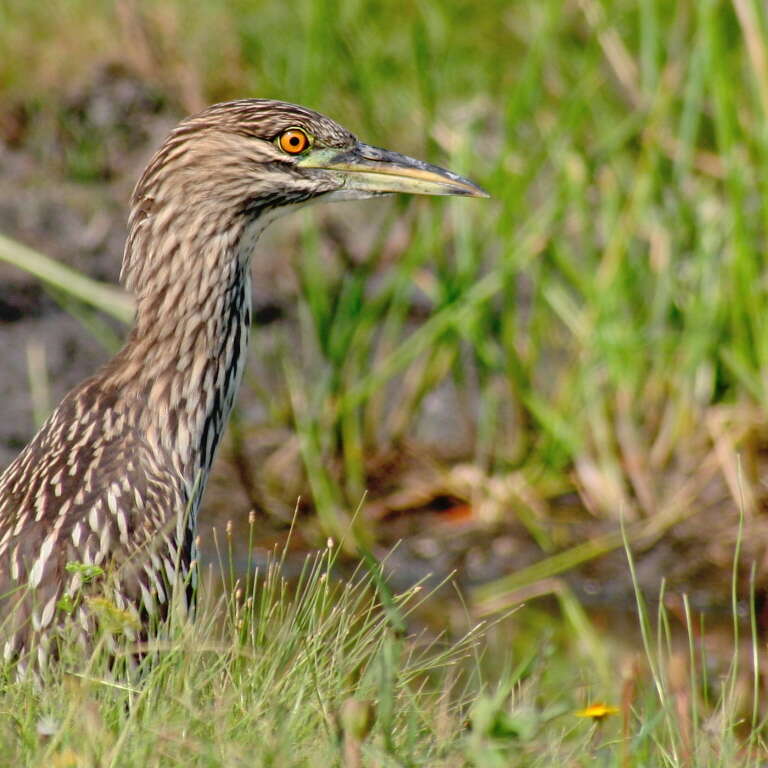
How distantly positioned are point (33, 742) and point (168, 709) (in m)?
0.29

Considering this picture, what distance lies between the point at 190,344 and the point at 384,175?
32.2 inches

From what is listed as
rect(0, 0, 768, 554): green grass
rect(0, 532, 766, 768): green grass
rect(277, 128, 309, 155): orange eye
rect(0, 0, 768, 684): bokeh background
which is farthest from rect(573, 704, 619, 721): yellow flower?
rect(0, 0, 768, 554): green grass

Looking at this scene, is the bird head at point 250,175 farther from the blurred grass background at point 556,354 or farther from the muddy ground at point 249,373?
the muddy ground at point 249,373

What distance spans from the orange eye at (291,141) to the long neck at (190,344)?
11.1 inches

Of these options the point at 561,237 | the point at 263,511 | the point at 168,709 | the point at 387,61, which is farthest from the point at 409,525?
the point at 168,709

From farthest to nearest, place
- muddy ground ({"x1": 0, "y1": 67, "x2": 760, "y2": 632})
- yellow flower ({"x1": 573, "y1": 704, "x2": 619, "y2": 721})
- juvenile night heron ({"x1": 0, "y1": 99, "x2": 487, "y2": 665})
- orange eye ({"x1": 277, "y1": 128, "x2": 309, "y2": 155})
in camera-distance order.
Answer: muddy ground ({"x1": 0, "y1": 67, "x2": 760, "y2": 632}) < orange eye ({"x1": 277, "y1": 128, "x2": 309, "y2": 155}) < juvenile night heron ({"x1": 0, "y1": 99, "x2": 487, "y2": 665}) < yellow flower ({"x1": 573, "y1": 704, "x2": 619, "y2": 721})

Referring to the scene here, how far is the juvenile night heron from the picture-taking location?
4062mm

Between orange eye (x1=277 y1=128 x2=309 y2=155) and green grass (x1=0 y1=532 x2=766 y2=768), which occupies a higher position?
orange eye (x1=277 y1=128 x2=309 y2=155)

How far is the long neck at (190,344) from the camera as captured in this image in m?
4.55

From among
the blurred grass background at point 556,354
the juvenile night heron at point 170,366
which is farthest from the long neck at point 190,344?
the blurred grass background at point 556,354

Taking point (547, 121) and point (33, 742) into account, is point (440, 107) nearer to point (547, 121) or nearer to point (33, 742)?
point (547, 121)

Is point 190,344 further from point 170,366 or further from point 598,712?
point 598,712

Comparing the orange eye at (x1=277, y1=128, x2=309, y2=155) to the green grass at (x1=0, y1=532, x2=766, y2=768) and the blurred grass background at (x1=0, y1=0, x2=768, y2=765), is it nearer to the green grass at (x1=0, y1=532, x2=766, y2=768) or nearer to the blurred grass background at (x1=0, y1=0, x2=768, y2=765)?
the green grass at (x1=0, y1=532, x2=766, y2=768)

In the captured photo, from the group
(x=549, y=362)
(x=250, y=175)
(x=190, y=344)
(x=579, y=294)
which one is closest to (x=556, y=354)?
(x=549, y=362)
